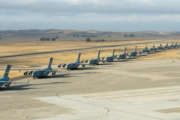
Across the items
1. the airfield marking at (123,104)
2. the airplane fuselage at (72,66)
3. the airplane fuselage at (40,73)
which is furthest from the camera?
the airplane fuselage at (72,66)

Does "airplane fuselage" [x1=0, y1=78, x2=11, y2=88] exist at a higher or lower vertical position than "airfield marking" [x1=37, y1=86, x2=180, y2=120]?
higher

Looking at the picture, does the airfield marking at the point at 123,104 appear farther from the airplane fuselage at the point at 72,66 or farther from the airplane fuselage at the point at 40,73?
the airplane fuselage at the point at 72,66

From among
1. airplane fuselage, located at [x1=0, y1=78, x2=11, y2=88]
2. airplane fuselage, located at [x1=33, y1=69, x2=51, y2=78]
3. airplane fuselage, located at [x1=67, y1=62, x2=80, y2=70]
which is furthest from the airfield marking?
airplane fuselage, located at [x1=67, y1=62, x2=80, y2=70]

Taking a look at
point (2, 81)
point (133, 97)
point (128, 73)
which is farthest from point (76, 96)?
point (128, 73)

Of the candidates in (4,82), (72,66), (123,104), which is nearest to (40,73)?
(4,82)

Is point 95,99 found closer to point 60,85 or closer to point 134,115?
point 134,115

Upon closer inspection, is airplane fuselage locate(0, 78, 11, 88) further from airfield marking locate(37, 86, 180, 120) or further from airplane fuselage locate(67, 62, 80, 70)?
airplane fuselage locate(67, 62, 80, 70)

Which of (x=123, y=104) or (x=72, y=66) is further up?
(x=72, y=66)

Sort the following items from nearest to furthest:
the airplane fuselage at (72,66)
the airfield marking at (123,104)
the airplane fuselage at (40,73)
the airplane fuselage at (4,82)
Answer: the airfield marking at (123,104), the airplane fuselage at (4,82), the airplane fuselage at (40,73), the airplane fuselage at (72,66)

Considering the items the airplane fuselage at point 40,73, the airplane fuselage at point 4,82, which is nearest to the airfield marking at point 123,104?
the airplane fuselage at point 4,82

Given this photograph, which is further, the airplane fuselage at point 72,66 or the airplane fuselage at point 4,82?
the airplane fuselage at point 72,66

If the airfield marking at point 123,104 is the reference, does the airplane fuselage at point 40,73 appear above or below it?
above

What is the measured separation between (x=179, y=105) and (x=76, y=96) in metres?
14.5

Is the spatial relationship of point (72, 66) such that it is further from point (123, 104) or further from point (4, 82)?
point (123, 104)
